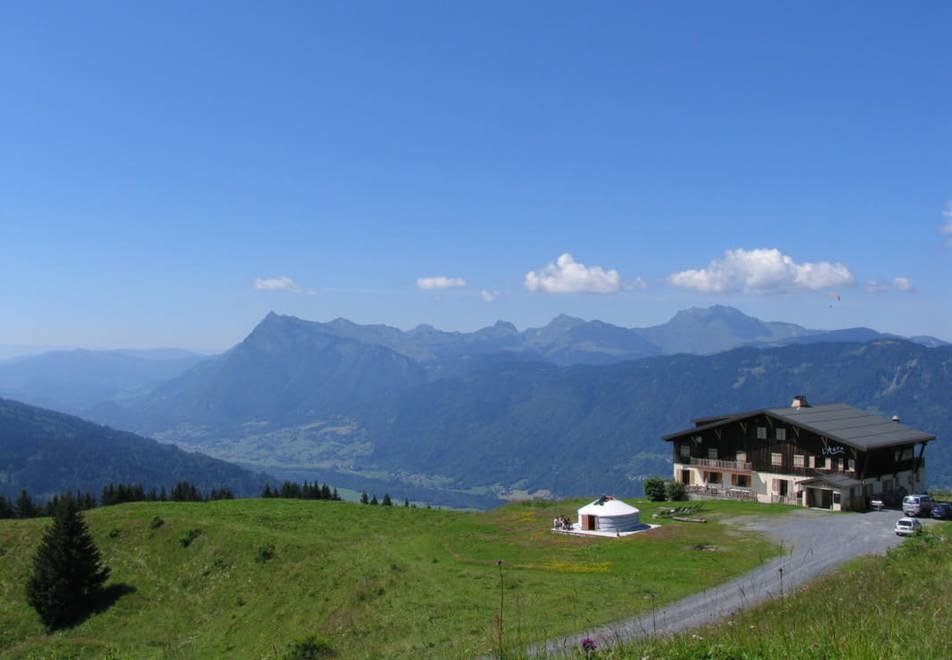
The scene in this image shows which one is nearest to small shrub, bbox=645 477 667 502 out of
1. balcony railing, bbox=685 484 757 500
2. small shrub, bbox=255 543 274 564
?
balcony railing, bbox=685 484 757 500

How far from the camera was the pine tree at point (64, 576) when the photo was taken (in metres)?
60.3

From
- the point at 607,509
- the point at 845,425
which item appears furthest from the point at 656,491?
the point at 607,509

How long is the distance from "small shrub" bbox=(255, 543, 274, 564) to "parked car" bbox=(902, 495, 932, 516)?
51.7 metres

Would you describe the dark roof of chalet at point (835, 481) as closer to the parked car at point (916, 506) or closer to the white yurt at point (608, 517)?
the parked car at point (916, 506)

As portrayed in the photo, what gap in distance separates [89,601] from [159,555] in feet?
27.0

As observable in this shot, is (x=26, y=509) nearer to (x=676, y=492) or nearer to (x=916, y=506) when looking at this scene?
(x=676, y=492)

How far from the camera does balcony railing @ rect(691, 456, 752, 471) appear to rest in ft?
265

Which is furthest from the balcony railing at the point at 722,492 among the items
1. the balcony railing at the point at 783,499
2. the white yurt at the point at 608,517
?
the white yurt at the point at 608,517

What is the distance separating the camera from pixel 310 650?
108ft

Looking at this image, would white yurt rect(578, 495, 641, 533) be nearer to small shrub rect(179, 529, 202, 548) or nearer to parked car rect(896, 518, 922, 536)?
parked car rect(896, 518, 922, 536)

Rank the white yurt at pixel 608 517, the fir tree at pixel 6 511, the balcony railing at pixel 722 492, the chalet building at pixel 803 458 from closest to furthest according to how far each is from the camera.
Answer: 1. the white yurt at pixel 608 517
2. the chalet building at pixel 803 458
3. the balcony railing at pixel 722 492
4. the fir tree at pixel 6 511

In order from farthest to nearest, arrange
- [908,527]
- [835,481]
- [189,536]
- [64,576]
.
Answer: [189,536], [835,481], [64,576], [908,527]

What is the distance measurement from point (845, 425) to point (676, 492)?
1841 cm

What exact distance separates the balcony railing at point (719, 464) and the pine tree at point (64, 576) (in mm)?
59970
